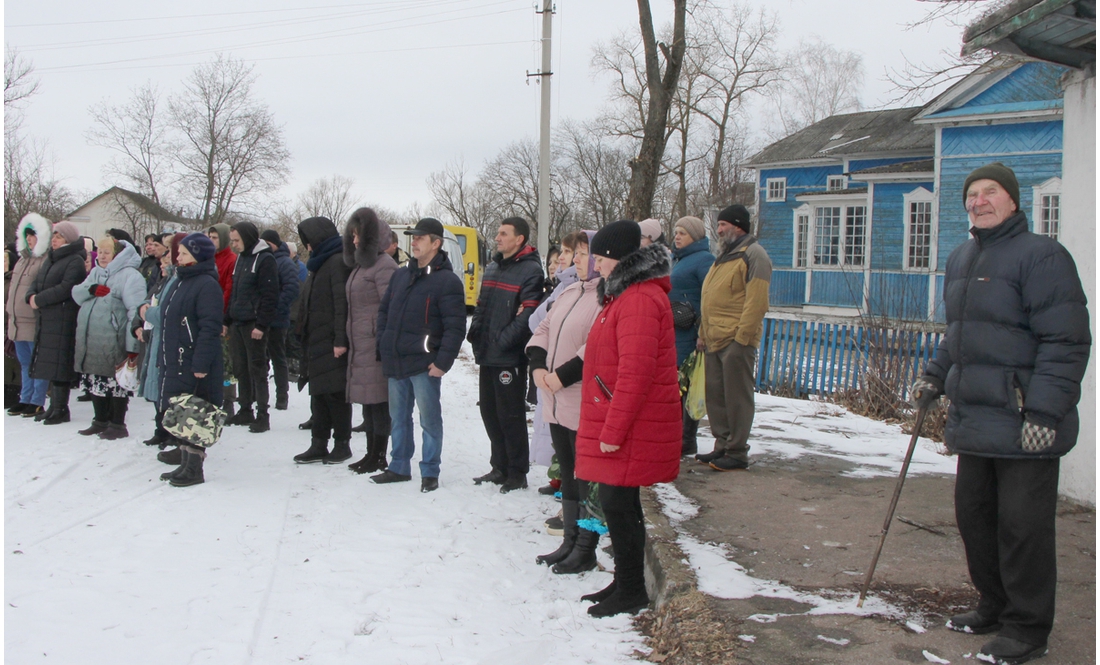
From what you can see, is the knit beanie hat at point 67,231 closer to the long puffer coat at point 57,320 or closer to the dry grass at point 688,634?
the long puffer coat at point 57,320

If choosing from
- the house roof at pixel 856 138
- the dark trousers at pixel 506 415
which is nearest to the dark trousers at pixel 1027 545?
the dark trousers at pixel 506 415

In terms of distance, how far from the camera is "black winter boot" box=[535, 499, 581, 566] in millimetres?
4660

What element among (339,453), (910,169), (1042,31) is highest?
(910,169)

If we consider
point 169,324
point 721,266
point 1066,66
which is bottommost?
point 169,324

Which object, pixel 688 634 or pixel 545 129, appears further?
pixel 545 129

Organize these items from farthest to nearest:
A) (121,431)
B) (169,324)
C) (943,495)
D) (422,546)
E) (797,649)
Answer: (121,431) → (169,324) → (943,495) → (422,546) → (797,649)

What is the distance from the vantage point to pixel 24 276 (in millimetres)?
8312

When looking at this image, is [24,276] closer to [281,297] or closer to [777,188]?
[281,297]

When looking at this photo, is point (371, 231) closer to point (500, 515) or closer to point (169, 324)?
point (169, 324)

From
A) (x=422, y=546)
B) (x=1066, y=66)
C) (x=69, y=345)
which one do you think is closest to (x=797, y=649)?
(x=422, y=546)

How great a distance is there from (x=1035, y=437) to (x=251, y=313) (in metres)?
6.79

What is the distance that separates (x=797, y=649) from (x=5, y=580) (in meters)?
3.78

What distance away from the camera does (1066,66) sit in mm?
5059

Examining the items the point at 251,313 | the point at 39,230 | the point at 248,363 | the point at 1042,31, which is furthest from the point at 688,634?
the point at 39,230
